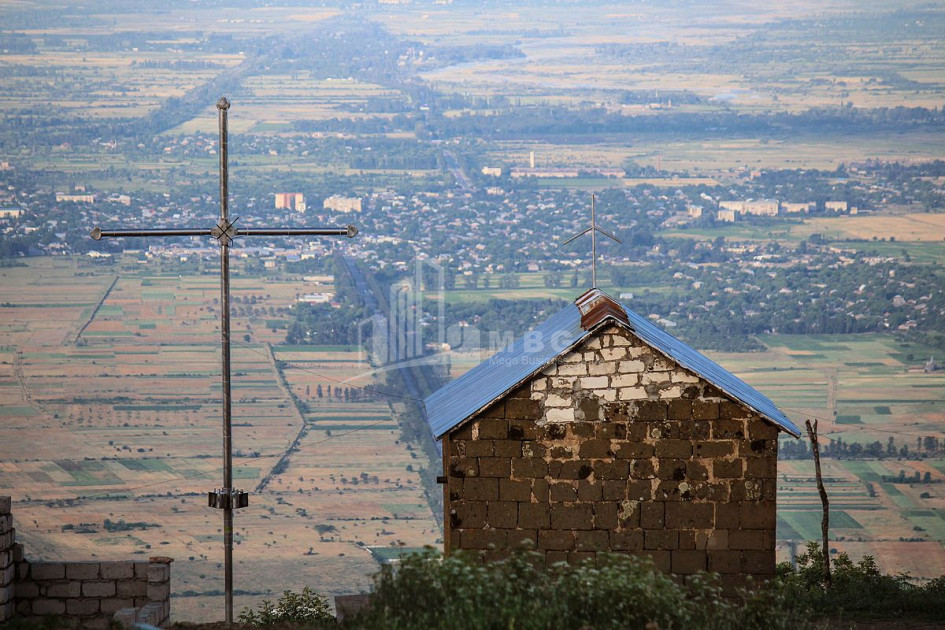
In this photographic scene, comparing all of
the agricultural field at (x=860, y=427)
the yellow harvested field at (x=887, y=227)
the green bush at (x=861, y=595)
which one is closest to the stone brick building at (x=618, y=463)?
the green bush at (x=861, y=595)

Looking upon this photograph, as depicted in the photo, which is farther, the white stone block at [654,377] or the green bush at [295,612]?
the green bush at [295,612]

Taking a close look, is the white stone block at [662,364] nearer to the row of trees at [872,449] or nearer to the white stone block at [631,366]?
the white stone block at [631,366]

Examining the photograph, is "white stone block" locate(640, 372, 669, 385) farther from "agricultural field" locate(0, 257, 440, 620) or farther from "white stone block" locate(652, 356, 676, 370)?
"agricultural field" locate(0, 257, 440, 620)

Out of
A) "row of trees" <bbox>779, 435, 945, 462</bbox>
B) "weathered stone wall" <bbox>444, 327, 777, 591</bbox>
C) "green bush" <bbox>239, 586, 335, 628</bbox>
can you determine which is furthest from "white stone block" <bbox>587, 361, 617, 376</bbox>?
"row of trees" <bbox>779, 435, 945, 462</bbox>

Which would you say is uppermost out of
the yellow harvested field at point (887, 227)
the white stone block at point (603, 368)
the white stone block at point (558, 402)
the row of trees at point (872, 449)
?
the yellow harvested field at point (887, 227)

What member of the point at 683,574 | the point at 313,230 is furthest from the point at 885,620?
the point at 313,230

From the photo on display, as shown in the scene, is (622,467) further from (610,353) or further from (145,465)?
(145,465)
